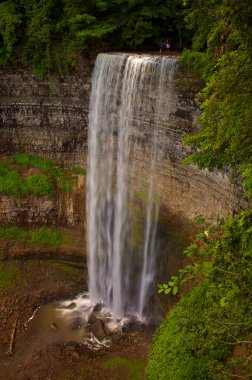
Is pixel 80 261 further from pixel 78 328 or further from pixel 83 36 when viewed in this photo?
pixel 83 36

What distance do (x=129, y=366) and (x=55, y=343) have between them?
9.61 feet

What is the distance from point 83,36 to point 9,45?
3568 mm

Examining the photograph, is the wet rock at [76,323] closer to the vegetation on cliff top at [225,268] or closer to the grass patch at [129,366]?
the grass patch at [129,366]

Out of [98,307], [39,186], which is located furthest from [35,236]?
[98,307]

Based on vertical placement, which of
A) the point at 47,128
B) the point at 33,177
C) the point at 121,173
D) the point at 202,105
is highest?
the point at 202,105

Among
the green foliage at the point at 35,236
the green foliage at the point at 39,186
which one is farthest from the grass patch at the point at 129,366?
the green foliage at the point at 39,186

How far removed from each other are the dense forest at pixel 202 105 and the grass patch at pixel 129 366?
2902 millimetres

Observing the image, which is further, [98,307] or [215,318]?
[98,307]

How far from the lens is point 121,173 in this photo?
665 inches

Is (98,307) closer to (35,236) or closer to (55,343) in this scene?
(55,343)

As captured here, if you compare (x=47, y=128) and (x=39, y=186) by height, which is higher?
(x=47, y=128)

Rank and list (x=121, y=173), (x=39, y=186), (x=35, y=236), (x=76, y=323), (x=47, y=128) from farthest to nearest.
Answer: (x=47, y=128) < (x=39, y=186) < (x=35, y=236) < (x=121, y=173) < (x=76, y=323)

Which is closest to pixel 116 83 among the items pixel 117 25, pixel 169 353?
pixel 117 25

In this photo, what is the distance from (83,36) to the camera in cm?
1695
